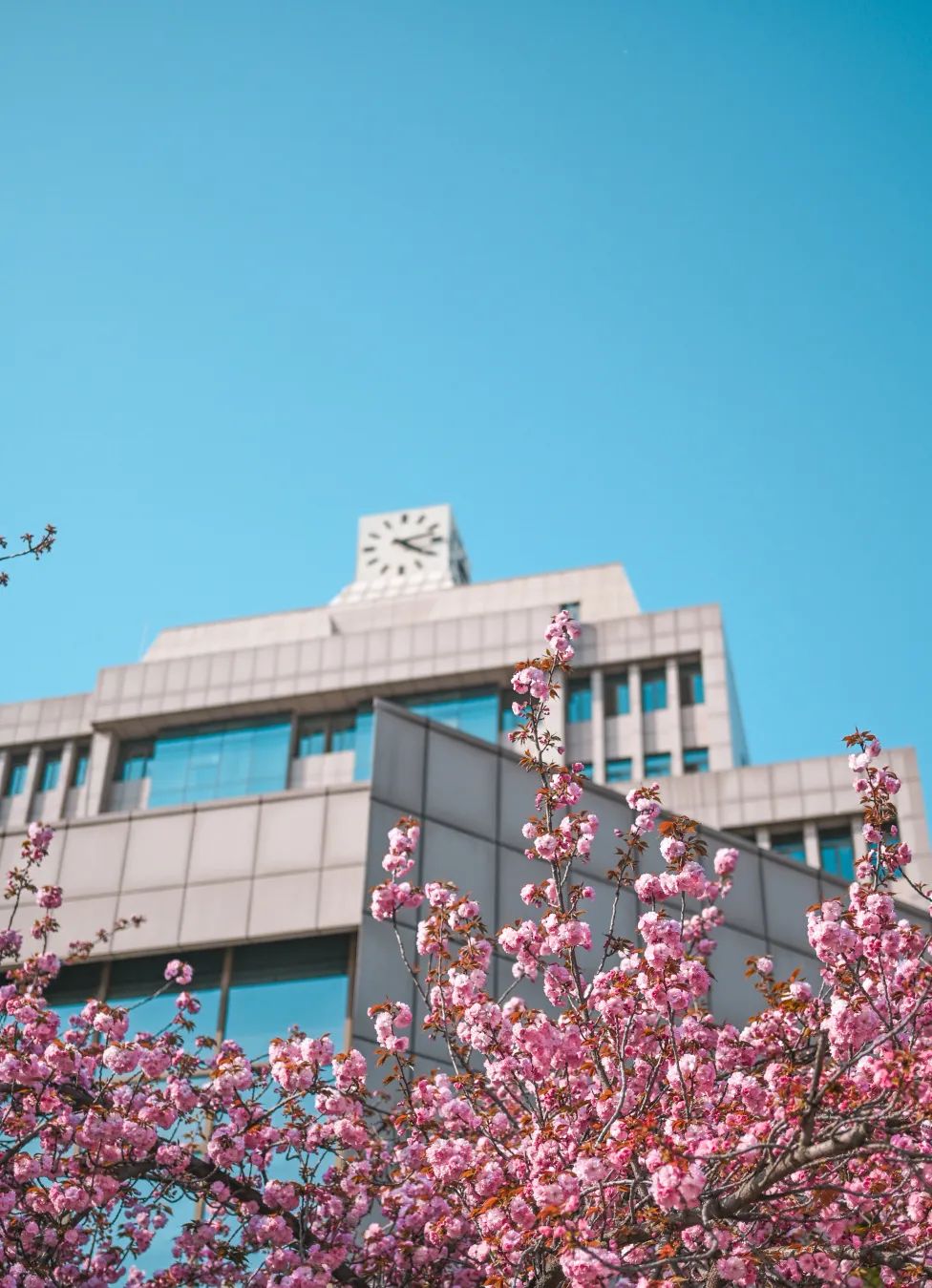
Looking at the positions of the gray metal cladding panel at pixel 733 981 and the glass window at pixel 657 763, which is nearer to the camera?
the gray metal cladding panel at pixel 733 981

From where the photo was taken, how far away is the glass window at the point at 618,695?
44.4 meters

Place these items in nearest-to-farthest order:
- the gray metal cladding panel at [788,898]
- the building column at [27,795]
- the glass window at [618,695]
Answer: the gray metal cladding panel at [788,898] < the glass window at [618,695] < the building column at [27,795]

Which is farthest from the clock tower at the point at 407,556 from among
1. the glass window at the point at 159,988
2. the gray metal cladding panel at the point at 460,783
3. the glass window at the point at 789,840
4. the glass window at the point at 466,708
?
the glass window at the point at 159,988

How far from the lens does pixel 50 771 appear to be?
47.4 m

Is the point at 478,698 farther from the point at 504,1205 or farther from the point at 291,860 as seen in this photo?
the point at 504,1205

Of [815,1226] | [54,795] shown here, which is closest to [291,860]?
[815,1226]

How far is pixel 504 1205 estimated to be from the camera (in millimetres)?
9953

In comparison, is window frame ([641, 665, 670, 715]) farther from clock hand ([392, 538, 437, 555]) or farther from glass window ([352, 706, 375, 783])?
clock hand ([392, 538, 437, 555])

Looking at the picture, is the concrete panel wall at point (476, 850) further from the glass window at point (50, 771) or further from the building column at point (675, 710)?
the glass window at point (50, 771)

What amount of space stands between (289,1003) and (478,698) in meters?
25.6

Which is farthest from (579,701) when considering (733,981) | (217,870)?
(217,870)

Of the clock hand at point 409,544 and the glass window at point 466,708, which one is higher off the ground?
the clock hand at point 409,544

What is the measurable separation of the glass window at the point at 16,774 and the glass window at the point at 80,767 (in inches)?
68.0

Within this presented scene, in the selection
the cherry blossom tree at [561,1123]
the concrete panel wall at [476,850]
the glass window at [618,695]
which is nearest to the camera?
the cherry blossom tree at [561,1123]
